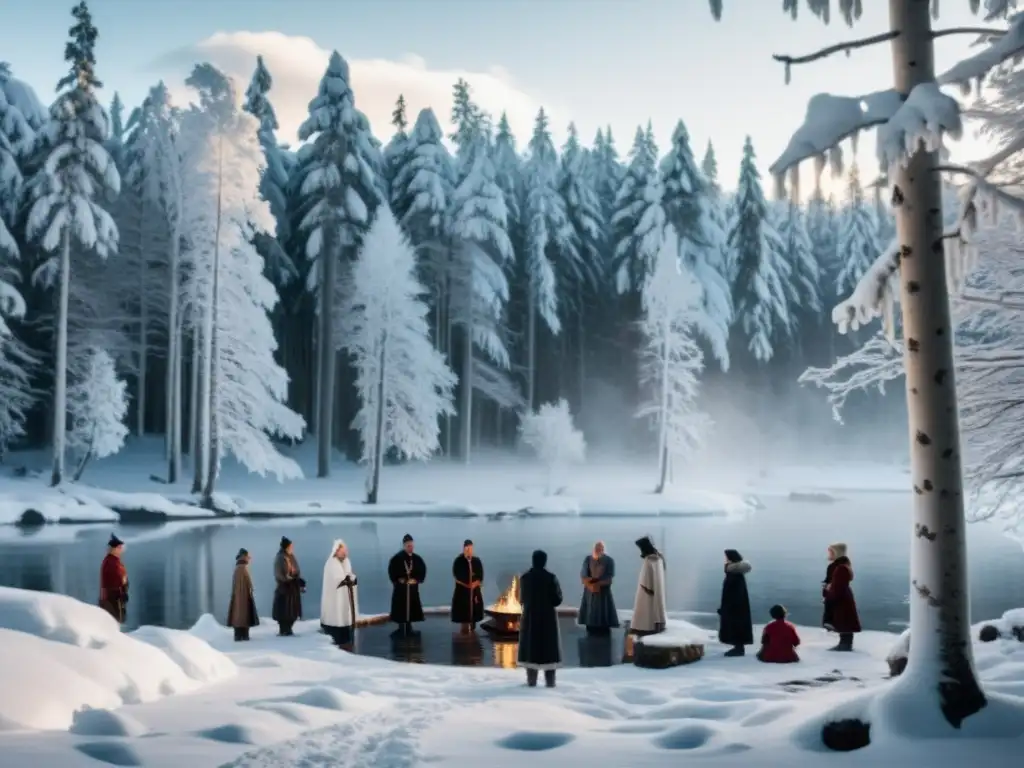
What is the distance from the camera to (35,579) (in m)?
22.3

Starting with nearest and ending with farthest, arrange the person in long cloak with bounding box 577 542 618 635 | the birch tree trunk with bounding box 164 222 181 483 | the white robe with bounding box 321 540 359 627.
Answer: the white robe with bounding box 321 540 359 627
the person in long cloak with bounding box 577 542 618 635
the birch tree trunk with bounding box 164 222 181 483

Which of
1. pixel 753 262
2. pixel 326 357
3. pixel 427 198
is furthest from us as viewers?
pixel 753 262

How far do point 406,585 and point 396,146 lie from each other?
47.4 meters

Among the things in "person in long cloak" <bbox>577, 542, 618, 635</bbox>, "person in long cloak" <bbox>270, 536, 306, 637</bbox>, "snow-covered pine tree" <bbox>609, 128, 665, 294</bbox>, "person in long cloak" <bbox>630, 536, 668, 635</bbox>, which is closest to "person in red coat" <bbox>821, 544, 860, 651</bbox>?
"person in long cloak" <bbox>630, 536, 668, 635</bbox>

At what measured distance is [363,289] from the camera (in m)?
42.2

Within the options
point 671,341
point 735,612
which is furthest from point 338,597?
point 671,341

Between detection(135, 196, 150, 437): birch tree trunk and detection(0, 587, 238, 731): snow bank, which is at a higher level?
detection(135, 196, 150, 437): birch tree trunk

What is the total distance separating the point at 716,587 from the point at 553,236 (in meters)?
38.4

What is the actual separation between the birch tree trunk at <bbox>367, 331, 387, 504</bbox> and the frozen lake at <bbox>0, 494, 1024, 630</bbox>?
2.86 metres

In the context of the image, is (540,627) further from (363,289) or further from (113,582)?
(363,289)

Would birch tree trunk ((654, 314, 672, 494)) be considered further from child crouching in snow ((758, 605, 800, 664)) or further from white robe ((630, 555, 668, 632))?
child crouching in snow ((758, 605, 800, 664))

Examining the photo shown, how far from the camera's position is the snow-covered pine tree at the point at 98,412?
136 feet

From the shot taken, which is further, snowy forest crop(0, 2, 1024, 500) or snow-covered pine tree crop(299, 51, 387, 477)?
snow-covered pine tree crop(299, 51, 387, 477)

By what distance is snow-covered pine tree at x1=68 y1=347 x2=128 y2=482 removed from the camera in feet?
136
